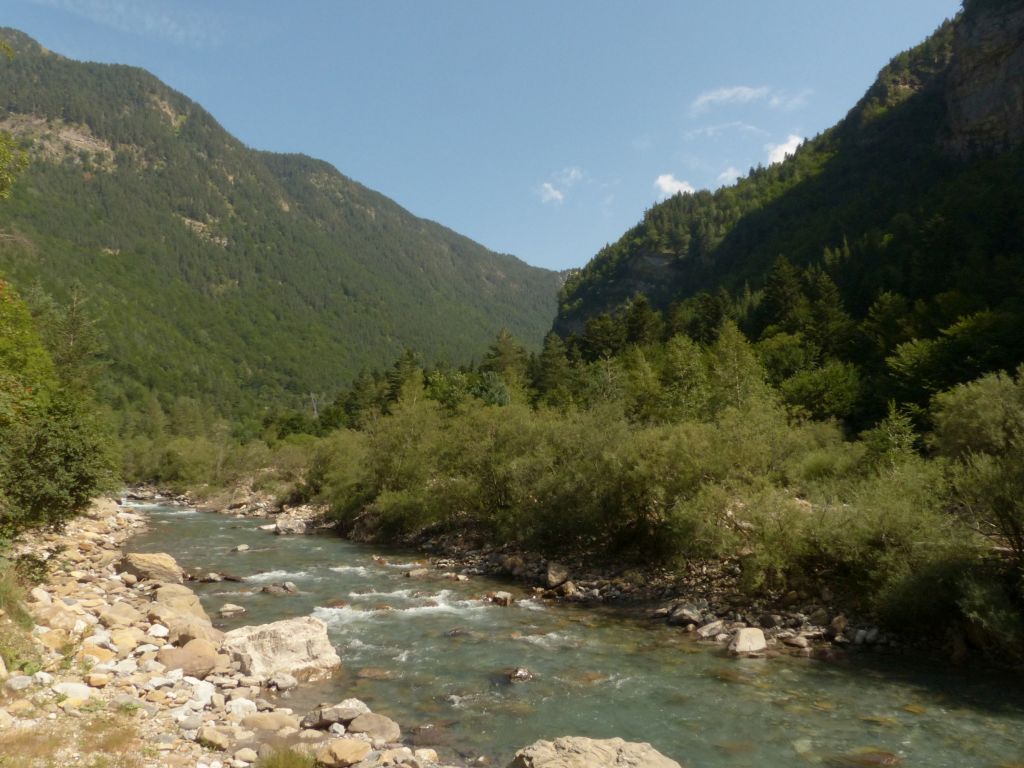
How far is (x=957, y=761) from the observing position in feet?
36.3

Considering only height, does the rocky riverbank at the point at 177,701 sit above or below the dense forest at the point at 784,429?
below

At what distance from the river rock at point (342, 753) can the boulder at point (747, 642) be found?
1051cm

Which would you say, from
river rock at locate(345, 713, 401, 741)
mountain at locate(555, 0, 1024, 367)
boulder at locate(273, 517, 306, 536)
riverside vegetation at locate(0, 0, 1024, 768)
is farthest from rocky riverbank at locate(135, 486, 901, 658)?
mountain at locate(555, 0, 1024, 367)

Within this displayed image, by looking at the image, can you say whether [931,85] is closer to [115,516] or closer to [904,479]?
[904,479]

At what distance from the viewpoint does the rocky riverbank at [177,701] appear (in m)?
9.65

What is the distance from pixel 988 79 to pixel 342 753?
11610 centimetres

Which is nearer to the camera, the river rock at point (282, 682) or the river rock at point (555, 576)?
the river rock at point (282, 682)

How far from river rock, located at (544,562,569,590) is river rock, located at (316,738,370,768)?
49.0ft

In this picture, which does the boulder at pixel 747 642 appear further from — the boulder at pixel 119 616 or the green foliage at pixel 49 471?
the green foliage at pixel 49 471

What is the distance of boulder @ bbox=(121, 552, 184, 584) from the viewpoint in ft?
81.4

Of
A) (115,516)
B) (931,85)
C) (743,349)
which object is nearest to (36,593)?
(115,516)

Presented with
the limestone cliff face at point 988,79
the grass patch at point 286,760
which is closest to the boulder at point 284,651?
the grass patch at point 286,760

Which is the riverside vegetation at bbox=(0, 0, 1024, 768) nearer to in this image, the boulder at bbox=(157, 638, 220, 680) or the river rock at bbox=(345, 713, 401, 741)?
the boulder at bbox=(157, 638, 220, 680)

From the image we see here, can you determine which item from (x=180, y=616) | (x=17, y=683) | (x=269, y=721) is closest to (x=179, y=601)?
(x=180, y=616)
